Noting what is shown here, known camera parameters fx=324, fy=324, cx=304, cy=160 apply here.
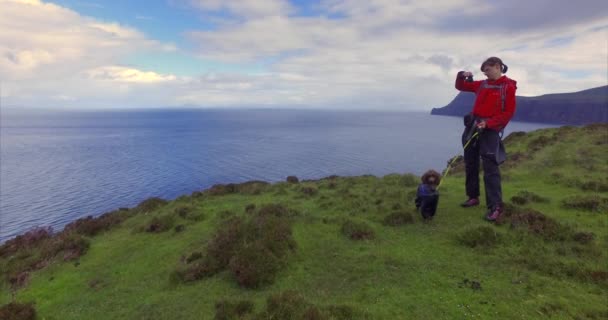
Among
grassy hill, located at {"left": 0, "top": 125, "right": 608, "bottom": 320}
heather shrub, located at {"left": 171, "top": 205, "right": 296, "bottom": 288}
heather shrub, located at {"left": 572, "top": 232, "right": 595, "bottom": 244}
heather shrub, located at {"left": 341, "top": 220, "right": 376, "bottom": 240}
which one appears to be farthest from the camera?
heather shrub, located at {"left": 341, "top": 220, "right": 376, "bottom": 240}

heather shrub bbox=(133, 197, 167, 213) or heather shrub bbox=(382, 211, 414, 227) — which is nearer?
heather shrub bbox=(382, 211, 414, 227)

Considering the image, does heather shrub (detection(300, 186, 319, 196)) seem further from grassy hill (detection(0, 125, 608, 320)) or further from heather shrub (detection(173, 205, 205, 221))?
heather shrub (detection(173, 205, 205, 221))

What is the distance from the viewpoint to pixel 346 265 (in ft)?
31.2

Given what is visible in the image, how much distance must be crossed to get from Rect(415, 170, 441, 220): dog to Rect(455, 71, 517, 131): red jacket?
253 centimetres

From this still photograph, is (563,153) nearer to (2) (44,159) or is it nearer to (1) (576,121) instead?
(2) (44,159)

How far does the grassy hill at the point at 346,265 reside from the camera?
23.5ft

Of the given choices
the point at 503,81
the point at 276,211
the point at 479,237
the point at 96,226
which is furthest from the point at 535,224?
the point at 96,226

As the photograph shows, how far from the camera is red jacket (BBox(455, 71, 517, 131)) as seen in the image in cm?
1027

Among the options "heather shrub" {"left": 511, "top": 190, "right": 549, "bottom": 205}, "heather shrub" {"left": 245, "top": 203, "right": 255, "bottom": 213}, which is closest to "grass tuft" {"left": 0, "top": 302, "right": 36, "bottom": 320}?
"heather shrub" {"left": 245, "top": 203, "right": 255, "bottom": 213}

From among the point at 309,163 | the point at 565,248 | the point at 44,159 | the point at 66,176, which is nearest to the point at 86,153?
the point at 44,159

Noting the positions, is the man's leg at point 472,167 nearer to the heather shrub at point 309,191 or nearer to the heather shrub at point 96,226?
the heather shrub at point 309,191

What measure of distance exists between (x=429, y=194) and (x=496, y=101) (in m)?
3.88

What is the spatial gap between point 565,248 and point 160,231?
1562 centimetres

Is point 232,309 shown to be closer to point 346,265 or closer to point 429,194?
point 346,265
